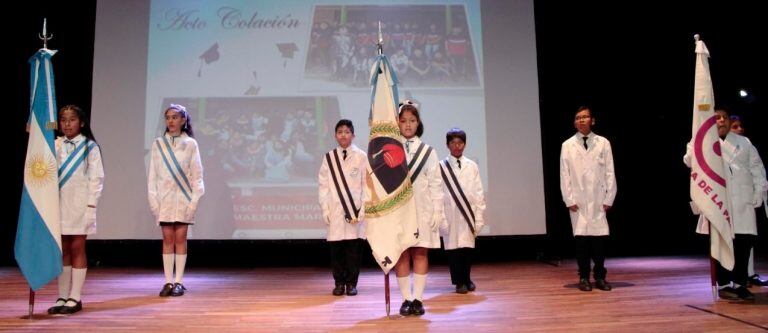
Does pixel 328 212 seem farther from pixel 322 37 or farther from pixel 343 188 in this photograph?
pixel 322 37

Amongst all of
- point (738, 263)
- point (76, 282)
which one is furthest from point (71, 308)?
point (738, 263)

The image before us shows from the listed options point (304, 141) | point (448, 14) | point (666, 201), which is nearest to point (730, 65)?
point (666, 201)

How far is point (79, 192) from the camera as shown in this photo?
379 cm

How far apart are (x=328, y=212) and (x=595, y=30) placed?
4.63 metres

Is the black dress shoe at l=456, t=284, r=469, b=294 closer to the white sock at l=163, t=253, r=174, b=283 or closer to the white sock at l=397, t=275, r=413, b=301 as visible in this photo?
the white sock at l=397, t=275, r=413, b=301

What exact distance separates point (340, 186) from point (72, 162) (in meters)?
1.94

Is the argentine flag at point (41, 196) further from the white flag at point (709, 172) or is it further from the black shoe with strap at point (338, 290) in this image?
the white flag at point (709, 172)

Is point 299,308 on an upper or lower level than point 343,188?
lower

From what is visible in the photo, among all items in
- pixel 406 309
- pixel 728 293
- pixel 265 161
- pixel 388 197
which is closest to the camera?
pixel 388 197

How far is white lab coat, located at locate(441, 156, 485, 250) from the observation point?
4594mm

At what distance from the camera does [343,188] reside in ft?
15.0

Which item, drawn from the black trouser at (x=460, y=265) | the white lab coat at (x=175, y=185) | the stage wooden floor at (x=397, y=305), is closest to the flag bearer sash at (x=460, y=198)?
the black trouser at (x=460, y=265)

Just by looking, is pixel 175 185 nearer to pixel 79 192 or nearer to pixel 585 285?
pixel 79 192

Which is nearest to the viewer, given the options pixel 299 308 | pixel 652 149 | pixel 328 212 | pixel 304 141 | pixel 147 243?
pixel 299 308
